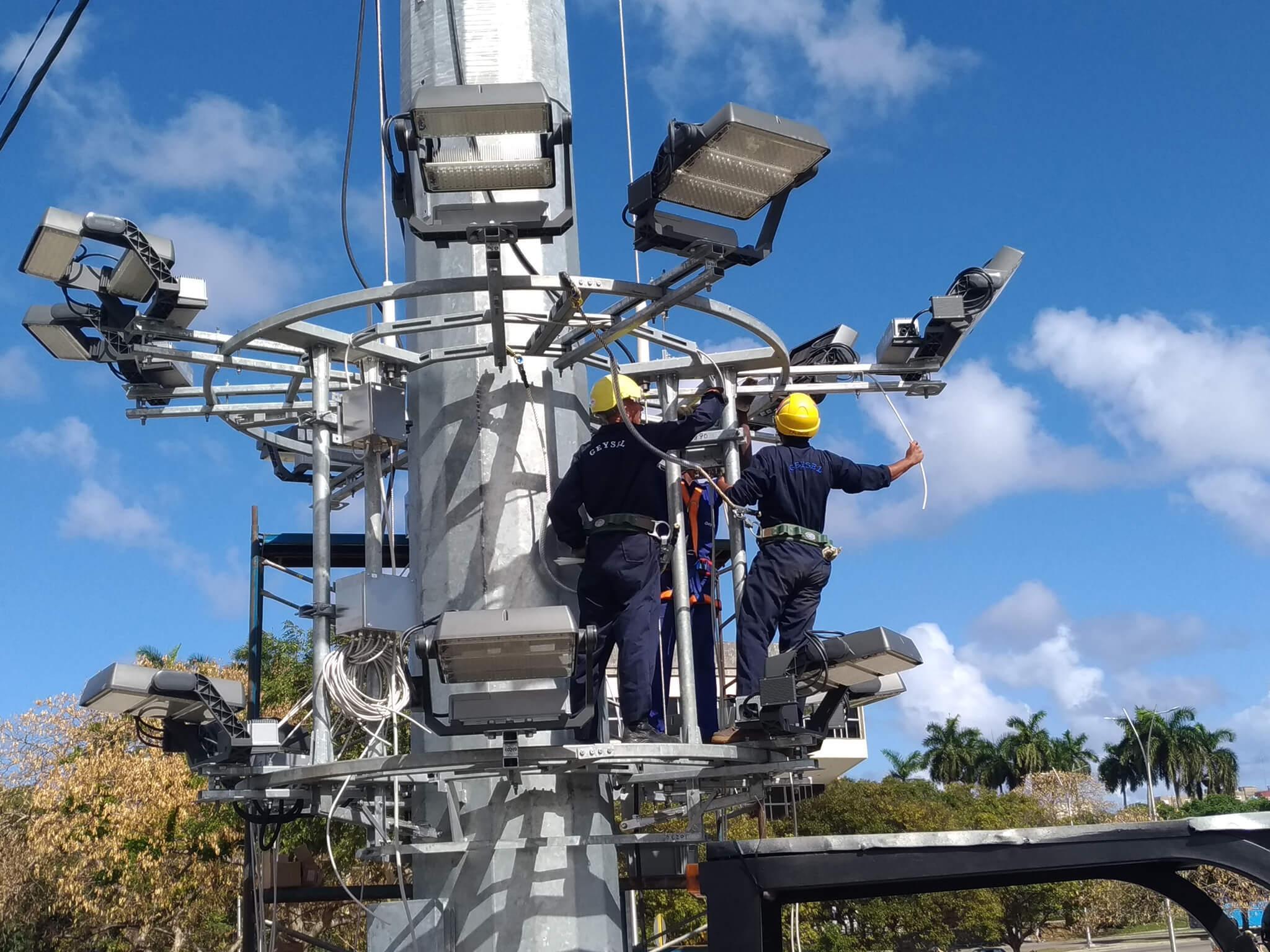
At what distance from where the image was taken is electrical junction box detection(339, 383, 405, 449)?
853 cm

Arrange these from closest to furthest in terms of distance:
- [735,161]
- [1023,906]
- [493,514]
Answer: [735,161], [493,514], [1023,906]

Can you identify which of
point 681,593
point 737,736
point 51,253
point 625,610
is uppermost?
point 51,253

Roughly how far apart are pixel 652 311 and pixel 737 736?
2.47 meters

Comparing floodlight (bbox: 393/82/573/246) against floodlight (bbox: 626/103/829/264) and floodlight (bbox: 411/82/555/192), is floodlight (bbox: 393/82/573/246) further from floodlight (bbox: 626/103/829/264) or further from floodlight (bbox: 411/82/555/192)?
floodlight (bbox: 626/103/829/264)

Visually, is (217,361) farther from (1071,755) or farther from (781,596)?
(1071,755)

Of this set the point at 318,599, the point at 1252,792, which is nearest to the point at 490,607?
the point at 318,599

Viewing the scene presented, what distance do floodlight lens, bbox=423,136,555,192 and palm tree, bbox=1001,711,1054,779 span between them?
81501mm

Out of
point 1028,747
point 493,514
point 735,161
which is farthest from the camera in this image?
point 1028,747

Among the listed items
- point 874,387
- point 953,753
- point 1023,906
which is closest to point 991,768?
point 953,753

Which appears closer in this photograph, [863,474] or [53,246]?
[53,246]

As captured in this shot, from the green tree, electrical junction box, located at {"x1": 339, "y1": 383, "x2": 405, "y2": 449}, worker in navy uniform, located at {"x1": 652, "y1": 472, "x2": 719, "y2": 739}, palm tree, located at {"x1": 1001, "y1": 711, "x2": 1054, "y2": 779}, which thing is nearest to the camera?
electrical junction box, located at {"x1": 339, "y1": 383, "x2": 405, "y2": 449}

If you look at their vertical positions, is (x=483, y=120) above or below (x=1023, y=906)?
above

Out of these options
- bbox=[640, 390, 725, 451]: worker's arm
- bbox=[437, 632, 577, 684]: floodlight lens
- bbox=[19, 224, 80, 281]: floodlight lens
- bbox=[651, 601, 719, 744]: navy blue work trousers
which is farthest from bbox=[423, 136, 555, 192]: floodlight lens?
bbox=[651, 601, 719, 744]: navy blue work trousers

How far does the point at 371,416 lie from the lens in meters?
8.54
